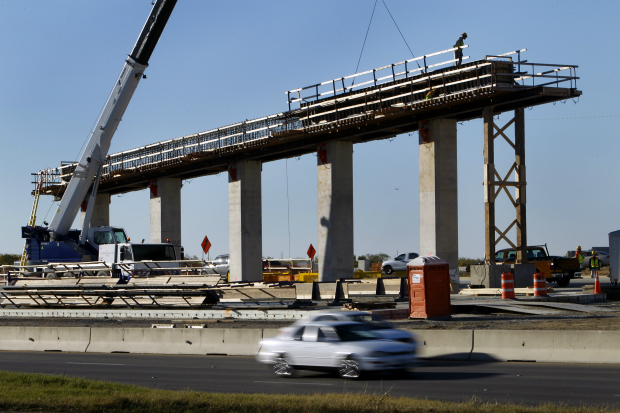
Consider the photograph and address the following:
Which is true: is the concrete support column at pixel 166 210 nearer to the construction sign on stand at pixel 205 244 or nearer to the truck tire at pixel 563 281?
the construction sign on stand at pixel 205 244

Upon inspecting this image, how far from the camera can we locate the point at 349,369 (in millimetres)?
13586

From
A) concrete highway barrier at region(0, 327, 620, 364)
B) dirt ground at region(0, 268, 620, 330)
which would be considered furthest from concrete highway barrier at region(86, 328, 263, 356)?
dirt ground at region(0, 268, 620, 330)

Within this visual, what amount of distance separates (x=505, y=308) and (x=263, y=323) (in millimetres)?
8137

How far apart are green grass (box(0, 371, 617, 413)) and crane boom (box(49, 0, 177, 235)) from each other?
2633 cm

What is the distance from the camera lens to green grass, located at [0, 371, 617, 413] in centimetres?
947

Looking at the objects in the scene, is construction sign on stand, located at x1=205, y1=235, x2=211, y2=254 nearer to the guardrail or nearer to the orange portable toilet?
the guardrail

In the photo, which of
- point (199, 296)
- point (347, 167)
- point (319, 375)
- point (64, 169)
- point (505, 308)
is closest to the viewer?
point (319, 375)

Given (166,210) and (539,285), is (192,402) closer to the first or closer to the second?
(539,285)

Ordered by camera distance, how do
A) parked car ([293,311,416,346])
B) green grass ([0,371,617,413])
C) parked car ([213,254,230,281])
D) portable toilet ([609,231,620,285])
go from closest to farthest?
green grass ([0,371,617,413]), parked car ([293,311,416,346]), portable toilet ([609,231,620,285]), parked car ([213,254,230,281])

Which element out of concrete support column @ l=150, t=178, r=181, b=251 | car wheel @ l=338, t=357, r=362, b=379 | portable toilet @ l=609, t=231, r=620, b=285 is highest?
concrete support column @ l=150, t=178, r=181, b=251

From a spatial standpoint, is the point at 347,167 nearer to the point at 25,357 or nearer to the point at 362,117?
the point at 362,117

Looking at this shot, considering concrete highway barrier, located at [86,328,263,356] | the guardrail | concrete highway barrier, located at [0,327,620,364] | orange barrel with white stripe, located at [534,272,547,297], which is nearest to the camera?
concrete highway barrier, located at [0,327,620,364]

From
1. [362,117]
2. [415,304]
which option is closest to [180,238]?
[362,117]

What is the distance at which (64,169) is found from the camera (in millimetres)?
61656
